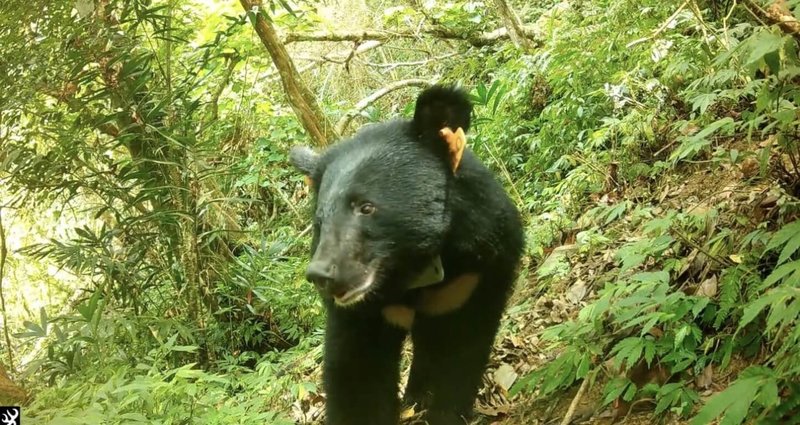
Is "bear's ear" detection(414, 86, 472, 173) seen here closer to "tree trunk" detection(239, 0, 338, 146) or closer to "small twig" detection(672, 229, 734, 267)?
"small twig" detection(672, 229, 734, 267)

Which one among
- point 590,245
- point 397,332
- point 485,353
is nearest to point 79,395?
point 397,332

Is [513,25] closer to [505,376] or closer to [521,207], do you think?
[521,207]

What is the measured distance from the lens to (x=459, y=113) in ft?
9.26

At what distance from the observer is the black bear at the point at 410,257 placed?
8.39ft

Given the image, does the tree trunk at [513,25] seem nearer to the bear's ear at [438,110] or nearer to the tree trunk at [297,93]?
the tree trunk at [297,93]

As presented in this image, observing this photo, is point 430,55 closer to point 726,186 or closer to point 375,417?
point 726,186

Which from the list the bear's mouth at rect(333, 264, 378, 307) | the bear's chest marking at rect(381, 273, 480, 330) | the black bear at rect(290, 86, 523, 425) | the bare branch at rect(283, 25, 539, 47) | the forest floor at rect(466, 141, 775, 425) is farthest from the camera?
the bare branch at rect(283, 25, 539, 47)

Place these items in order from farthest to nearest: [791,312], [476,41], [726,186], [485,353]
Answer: [476,41], [726,186], [485,353], [791,312]

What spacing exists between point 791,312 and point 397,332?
61.4 inches

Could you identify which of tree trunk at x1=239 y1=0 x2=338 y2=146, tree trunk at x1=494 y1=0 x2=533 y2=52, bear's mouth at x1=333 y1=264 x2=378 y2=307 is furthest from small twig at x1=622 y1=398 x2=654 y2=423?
tree trunk at x1=494 y1=0 x2=533 y2=52

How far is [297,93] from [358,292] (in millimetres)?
2820

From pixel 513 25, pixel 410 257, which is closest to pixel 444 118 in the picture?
pixel 410 257

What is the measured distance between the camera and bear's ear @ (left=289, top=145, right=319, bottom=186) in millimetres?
3044

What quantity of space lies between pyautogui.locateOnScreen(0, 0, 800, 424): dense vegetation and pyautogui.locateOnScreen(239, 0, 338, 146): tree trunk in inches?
9.2
